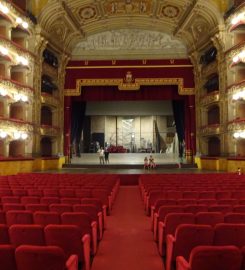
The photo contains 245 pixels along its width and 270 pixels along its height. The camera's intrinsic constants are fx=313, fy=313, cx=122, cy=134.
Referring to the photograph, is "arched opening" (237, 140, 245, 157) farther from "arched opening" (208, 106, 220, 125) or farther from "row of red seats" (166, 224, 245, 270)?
"row of red seats" (166, 224, 245, 270)

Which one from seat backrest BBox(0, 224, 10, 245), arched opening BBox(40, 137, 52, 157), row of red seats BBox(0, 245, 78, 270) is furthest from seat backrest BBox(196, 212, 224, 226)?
arched opening BBox(40, 137, 52, 157)

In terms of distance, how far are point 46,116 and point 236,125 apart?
41.8 ft

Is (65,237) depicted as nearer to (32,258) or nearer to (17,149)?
(32,258)

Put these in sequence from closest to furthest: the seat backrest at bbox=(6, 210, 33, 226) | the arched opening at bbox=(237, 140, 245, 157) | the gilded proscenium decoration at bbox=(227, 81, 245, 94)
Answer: the seat backrest at bbox=(6, 210, 33, 226), the gilded proscenium decoration at bbox=(227, 81, 245, 94), the arched opening at bbox=(237, 140, 245, 157)

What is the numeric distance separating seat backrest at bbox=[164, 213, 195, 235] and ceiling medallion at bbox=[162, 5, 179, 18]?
18570mm

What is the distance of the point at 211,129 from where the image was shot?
20.2 metres

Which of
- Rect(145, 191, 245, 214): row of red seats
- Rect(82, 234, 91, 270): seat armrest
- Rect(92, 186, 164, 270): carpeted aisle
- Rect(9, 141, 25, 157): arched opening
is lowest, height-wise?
Rect(92, 186, 164, 270): carpeted aisle

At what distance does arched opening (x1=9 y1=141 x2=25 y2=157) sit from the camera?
18.1 m

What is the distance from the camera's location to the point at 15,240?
3.00 m

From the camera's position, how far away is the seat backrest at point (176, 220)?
368 centimetres

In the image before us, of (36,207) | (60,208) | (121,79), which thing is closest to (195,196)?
(60,208)

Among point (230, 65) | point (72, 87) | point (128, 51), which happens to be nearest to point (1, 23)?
point (72, 87)

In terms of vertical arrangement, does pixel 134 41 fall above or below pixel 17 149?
above

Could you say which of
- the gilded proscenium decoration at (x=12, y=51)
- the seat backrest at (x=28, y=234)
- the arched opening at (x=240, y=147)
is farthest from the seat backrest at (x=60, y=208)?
the arched opening at (x=240, y=147)
